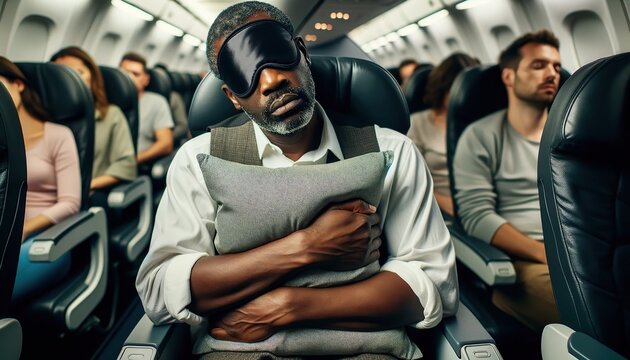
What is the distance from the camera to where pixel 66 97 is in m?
2.22

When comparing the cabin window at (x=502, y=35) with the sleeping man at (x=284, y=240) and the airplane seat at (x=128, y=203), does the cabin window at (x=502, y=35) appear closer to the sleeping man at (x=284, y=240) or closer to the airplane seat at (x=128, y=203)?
the airplane seat at (x=128, y=203)

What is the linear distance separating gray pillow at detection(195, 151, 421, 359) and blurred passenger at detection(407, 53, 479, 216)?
203 cm

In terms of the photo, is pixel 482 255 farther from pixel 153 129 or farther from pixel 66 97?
pixel 153 129

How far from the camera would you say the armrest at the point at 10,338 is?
1062 millimetres

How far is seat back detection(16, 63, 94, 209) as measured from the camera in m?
2.21

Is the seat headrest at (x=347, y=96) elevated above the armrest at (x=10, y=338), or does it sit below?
above

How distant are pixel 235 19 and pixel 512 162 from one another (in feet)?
4.97

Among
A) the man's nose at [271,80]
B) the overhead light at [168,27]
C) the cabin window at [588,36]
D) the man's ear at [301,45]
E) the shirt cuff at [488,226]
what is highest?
the overhead light at [168,27]

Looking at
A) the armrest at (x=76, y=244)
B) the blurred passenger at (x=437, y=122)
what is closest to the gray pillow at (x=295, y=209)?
the armrest at (x=76, y=244)

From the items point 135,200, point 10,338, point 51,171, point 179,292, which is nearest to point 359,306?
point 179,292

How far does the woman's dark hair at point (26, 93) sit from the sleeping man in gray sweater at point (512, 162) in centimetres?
201

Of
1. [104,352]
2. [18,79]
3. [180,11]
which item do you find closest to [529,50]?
[18,79]

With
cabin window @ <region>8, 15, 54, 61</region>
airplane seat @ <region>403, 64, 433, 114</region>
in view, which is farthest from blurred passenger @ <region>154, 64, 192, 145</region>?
airplane seat @ <region>403, 64, 433, 114</region>

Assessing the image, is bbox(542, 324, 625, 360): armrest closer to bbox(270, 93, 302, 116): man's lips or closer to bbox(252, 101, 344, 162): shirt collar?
bbox(252, 101, 344, 162): shirt collar
